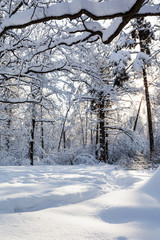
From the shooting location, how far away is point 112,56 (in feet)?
26.8

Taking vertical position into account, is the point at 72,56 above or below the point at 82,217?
above

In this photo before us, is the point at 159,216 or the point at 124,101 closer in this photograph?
the point at 159,216

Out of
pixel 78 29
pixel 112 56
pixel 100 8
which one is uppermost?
pixel 112 56

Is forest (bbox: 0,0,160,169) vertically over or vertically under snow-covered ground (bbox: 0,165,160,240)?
over

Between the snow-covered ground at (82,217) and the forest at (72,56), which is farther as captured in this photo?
the forest at (72,56)

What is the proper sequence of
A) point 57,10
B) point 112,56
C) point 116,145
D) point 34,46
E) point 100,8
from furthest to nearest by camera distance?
point 116,145 < point 112,56 < point 34,46 < point 57,10 < point 100,8

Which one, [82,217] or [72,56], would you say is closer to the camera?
[82,217]

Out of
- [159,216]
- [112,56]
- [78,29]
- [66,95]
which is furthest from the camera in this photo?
[112,56]

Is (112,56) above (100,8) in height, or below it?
above

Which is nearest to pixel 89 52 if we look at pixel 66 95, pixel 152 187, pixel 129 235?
pixel 66 95

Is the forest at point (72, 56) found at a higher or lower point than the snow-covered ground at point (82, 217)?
higher

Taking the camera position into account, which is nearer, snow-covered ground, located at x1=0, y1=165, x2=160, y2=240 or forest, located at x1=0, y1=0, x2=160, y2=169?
snow-covered ground, located at x1=0, y1=165, x2=160, y2=240

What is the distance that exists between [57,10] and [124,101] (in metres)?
9.62

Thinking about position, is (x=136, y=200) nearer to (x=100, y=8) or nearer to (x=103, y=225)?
(x=103, y=225)
